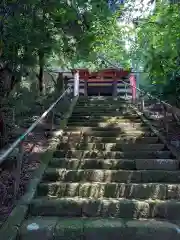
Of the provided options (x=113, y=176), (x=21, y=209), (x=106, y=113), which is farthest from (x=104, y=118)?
(x=21, y=209)

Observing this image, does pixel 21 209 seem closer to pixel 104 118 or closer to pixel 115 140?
pixel 115 140

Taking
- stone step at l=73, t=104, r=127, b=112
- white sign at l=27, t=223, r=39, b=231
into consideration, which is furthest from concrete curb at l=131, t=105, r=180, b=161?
white sign at l=27, t=223, r=39, b=231

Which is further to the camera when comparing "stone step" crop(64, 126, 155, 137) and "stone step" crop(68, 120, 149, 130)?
"stone step" crop(68, 120, 149, 130)

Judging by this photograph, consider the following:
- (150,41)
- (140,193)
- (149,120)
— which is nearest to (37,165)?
(140,193)

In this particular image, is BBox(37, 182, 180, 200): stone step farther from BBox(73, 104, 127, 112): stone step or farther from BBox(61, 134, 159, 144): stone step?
BBox(73, 104, 127, 112): stone step

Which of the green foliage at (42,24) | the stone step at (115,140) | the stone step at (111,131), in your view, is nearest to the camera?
the green foliage at (42,24)

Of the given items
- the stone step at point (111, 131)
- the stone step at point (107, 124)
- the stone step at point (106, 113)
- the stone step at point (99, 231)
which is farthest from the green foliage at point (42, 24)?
the stone step at point (99, 231)

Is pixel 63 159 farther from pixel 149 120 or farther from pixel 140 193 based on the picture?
pixel 149 120

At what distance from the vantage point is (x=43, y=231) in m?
2.70

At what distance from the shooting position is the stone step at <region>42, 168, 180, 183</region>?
3990 mm

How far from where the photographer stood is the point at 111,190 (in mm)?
3596

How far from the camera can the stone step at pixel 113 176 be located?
3990mm

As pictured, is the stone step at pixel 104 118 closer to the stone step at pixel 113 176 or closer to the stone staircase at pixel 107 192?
the stone staircase at pixel 107 192

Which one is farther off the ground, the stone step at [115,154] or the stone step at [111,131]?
the stone step at [111,131]
